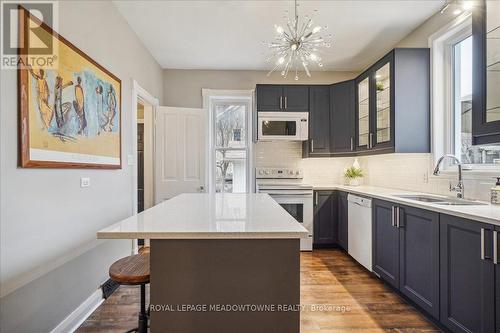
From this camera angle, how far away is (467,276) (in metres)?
1.70

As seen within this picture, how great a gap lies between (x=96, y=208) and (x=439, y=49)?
3645 millimetres

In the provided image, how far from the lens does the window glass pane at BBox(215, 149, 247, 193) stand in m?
4.69

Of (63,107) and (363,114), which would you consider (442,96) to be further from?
(63,107)

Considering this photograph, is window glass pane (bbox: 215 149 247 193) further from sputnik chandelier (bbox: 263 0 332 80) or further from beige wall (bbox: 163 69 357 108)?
sputnik chandelier (bbox: 263 0 332 80)

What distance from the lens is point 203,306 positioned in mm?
1312

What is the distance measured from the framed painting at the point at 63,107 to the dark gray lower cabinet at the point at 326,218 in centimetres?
268

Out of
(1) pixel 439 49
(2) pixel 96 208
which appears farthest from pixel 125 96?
(1) pixel 439 49

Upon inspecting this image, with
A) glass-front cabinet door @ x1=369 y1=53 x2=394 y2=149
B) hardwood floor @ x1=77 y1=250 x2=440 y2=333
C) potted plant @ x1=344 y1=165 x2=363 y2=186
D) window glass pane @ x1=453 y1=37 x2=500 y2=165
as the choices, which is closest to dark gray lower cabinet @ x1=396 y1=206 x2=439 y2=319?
hardwood floor @ x1=77 y1=250 x2=440 y2=333

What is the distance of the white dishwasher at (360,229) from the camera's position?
2996 millimetres

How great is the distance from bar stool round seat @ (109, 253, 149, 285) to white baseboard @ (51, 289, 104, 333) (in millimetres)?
732

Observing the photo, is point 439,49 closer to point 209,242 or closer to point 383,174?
point 383,174

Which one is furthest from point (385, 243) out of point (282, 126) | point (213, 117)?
point (213, 117)

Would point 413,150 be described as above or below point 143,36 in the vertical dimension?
below

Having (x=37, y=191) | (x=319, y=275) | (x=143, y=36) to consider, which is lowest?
(x=319, y=275)
